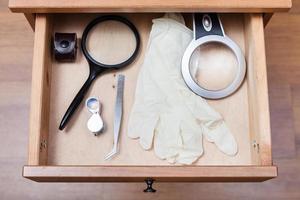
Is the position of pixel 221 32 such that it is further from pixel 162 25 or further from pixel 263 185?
pixel 263 185

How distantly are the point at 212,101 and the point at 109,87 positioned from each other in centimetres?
20

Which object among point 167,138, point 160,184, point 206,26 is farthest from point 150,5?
point 160,184

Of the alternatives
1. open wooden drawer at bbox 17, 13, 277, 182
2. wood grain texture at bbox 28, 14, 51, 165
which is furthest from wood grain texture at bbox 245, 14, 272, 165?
wood grain texture at bbox 28, 14, 51, 165

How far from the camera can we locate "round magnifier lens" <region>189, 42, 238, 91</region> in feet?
2.72

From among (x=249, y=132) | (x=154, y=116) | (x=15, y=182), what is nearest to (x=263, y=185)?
(x=249, y=132)

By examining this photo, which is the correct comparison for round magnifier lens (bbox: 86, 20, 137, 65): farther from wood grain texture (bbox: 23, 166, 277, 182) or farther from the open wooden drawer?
wood grain texture (bbox: 23, 166, 277, 182)

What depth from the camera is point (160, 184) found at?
105cm

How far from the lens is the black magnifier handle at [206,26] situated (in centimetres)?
82

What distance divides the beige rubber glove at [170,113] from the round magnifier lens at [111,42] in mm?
47

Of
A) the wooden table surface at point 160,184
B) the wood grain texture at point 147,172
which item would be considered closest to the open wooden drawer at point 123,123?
the wood grain texture at point 147,172

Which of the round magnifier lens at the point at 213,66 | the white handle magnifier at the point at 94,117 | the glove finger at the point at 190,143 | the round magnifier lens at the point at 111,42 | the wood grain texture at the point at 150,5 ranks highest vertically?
the wood grain texture at the point at 150,5

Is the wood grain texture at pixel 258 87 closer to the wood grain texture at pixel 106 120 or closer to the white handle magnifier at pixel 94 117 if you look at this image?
the wood grain texture at pixel 106 120

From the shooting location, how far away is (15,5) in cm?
73

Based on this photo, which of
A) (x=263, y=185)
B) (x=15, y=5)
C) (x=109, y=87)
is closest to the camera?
(x=15, y=5)
